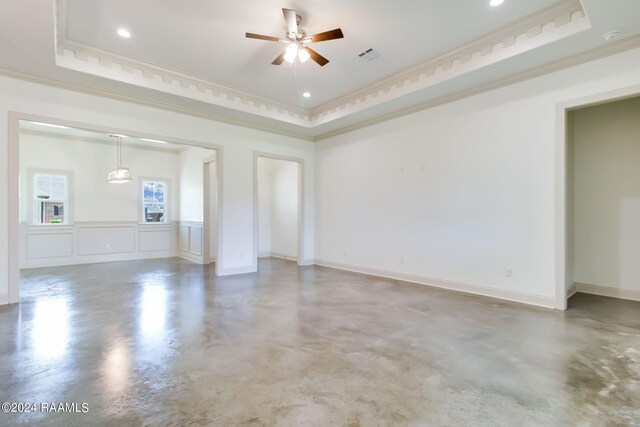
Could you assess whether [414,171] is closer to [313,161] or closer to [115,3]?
[313,161]

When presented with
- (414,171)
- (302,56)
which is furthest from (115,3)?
(414,171)

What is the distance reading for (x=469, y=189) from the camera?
15.9ft

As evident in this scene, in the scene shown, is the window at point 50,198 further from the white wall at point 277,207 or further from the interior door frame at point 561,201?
the interior door frame at point 561,201

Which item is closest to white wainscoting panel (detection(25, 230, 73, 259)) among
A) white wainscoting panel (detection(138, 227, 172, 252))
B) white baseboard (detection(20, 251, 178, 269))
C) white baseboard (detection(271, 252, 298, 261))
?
white baseboard (detection(20, 251, 178, 269))

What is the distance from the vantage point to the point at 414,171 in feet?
18.2

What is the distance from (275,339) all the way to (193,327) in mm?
973

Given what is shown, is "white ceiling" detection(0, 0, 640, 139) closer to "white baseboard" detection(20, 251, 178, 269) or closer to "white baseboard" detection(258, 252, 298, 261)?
"white baseboard" detection(258, 252, 298, 261)

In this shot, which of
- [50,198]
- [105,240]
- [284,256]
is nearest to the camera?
[50,198]

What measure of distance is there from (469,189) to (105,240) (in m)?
8.63

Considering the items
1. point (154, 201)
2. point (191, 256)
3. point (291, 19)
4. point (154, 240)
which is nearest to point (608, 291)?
point (291, 19)

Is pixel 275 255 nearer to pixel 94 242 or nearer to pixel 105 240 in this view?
pixel 105 240

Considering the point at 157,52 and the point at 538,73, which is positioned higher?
the point at 157,52

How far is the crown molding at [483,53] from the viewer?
338 cm

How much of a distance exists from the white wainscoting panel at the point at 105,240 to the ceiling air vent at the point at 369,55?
7.49 meters
